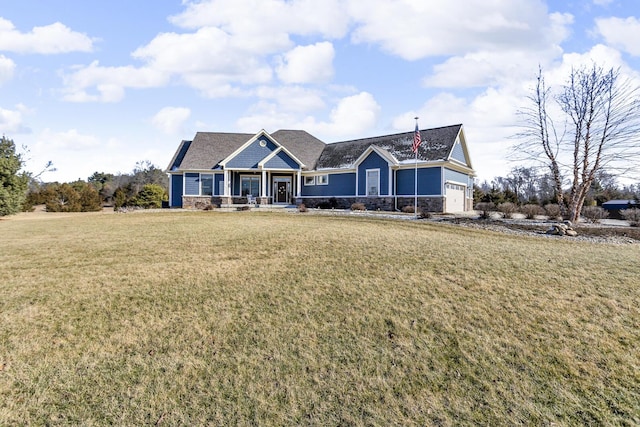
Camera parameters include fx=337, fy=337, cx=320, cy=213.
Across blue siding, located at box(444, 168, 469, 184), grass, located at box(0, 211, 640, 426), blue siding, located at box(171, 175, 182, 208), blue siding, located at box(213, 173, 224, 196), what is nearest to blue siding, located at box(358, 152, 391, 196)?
blue siding, located at box(444, 168, 469, 184)

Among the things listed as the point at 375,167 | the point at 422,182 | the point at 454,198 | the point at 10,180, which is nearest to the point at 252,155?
the point at 375,167

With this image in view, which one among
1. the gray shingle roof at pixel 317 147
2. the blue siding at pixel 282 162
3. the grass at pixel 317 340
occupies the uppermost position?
the gray shingle roof at pixel 317 147

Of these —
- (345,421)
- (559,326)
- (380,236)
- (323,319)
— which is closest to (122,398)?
(345,421)

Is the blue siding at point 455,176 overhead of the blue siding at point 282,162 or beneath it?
beneath

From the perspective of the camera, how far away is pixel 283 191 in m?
29.1

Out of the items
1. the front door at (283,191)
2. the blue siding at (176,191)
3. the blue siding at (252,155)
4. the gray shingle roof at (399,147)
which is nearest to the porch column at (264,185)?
the blue siding at (252,155)

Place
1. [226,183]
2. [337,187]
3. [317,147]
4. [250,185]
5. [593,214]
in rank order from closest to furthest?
[593,214] → [226,183] → [337,187] → [250,185] → [317,147]

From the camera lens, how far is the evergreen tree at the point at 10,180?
19.1 metres

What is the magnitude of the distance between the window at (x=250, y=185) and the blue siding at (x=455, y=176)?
48.2ft

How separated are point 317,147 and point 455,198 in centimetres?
1345

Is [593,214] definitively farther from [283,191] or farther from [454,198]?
[283,191]

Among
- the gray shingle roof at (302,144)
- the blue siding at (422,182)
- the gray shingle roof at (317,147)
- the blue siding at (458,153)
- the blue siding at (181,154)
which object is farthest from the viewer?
the gray shingle roof at (302,144)

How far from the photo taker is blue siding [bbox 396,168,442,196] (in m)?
22.8

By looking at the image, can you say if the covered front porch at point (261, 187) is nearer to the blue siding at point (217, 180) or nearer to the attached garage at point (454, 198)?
the blue siding at point (217, 180)
